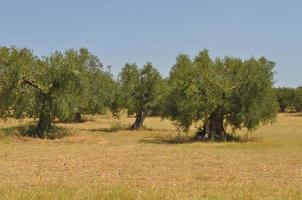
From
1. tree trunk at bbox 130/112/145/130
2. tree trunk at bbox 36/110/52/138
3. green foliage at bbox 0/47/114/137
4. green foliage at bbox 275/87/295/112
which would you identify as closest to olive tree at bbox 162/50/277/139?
green foliage at bbox 0/47/114/137

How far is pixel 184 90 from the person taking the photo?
150 feet

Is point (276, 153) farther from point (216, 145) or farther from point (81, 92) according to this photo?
point (81, 92)

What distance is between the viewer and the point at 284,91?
14450 cm

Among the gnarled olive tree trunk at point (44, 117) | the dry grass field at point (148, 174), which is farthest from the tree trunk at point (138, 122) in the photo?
the dry grass field at point (148, 174)

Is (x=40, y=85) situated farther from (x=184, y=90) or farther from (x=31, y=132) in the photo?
(x=184, y=90)

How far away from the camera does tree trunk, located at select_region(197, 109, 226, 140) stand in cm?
4750

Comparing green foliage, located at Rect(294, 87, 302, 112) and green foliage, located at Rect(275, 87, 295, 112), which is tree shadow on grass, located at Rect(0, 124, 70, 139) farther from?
green foliage, located at Rect(275, 87, 295, 112)

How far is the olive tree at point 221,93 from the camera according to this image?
4500 centimetres

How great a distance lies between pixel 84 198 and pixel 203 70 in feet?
112

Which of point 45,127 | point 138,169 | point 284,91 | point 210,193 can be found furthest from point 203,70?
point 284,91

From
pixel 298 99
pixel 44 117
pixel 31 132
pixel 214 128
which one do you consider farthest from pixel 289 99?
pixel 31 132

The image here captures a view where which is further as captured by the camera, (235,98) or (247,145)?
(235,98)

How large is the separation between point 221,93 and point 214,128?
165 inches

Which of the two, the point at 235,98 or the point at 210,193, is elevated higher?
the point at 235,98
